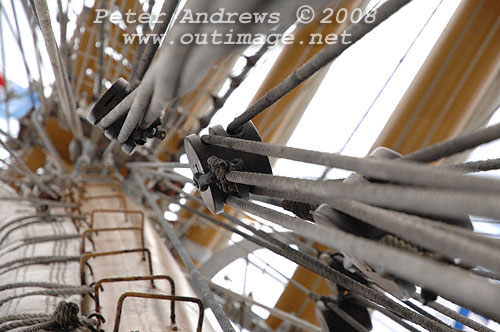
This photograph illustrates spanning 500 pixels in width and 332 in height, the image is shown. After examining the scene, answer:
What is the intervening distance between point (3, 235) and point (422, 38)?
6.87ft

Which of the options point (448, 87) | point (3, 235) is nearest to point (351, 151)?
point (448, 87)

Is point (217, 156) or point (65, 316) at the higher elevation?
point (217, 156)

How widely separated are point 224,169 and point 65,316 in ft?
1.01

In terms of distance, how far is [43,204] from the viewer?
2.02 meters

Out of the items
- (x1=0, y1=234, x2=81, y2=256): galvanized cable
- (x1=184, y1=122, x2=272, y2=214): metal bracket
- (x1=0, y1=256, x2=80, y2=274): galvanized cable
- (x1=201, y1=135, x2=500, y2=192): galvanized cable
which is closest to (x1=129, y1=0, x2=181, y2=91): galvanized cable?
(x1=184, y1=122, x2=272, y2=214): metal bracket

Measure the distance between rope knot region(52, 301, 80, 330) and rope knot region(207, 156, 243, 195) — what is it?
27cm

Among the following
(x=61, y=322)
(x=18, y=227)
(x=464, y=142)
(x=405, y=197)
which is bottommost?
(x=61, y=322)

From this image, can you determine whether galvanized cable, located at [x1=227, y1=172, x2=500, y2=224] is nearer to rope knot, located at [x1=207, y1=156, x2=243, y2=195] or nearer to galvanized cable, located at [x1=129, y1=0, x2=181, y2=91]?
rope knot, located at [x1=207, y1=156, x2=243, y2=195]

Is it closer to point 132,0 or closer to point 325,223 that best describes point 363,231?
point 325,223

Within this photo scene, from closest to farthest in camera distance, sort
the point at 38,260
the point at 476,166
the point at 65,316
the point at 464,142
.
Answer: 1. the point at 464,142
2. the point at 476,166
3. the point at 65,316
4. the point at 38,260

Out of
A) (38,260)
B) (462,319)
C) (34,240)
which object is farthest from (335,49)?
(34,240)

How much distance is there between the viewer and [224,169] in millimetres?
780

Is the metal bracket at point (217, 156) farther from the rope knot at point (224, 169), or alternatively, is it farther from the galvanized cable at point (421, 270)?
the galvanized cable at point (421, 270)

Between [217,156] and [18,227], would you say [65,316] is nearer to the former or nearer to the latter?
[217,156]
